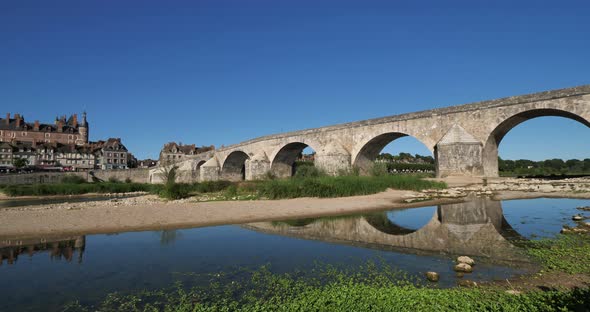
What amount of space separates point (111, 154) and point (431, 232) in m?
77.2

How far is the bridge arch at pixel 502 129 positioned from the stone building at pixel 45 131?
7954cm

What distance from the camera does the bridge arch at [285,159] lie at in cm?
3644

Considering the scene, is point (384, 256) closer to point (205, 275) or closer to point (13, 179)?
point (205, 275)

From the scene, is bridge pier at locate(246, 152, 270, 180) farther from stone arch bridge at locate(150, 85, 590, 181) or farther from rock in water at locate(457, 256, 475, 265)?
rock in water at locate(457, 256, 475, 265)

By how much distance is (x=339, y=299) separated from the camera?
350 cm

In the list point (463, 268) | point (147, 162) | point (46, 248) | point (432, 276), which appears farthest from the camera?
point (147, 162)

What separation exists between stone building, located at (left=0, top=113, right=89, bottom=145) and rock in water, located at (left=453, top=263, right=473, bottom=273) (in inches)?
3269

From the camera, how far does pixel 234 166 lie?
4894cm

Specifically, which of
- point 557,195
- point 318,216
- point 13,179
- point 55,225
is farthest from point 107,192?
point 557,195

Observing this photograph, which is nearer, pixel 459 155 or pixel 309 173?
pixel 459 155

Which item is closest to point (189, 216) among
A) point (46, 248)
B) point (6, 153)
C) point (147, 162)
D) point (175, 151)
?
point (46, 248)

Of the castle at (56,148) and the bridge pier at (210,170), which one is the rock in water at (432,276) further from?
the castle at (56,148)

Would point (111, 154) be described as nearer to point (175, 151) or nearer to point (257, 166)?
point (175, 151)

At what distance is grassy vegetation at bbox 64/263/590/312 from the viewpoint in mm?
3109
